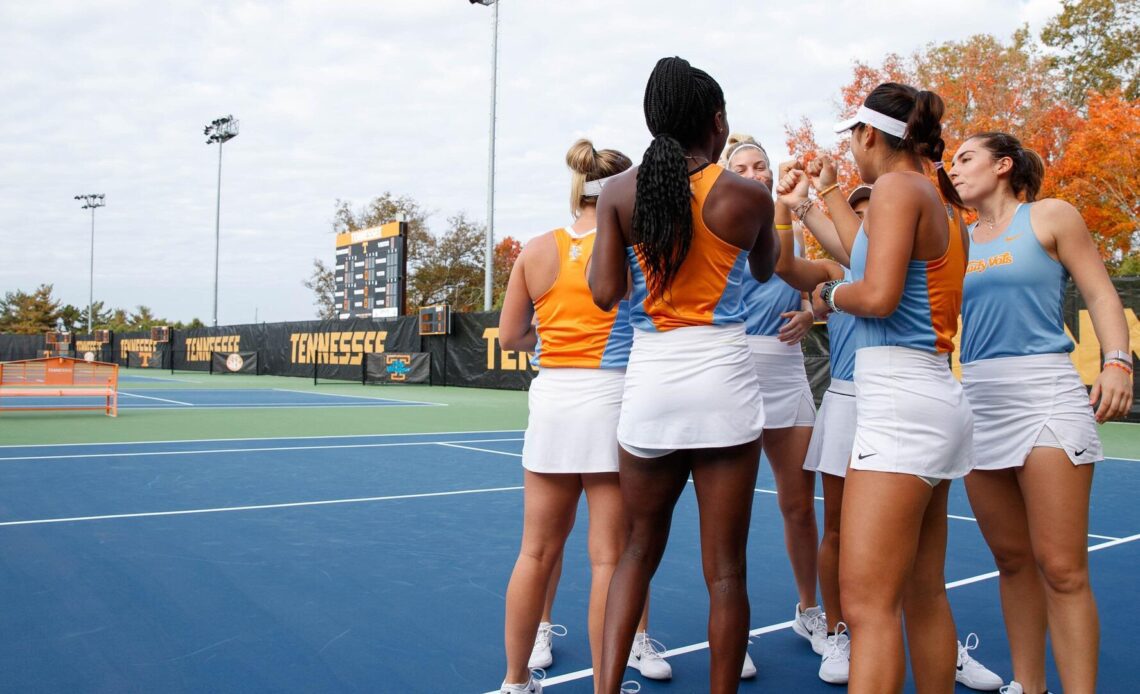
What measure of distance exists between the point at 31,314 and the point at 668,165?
77.2 m

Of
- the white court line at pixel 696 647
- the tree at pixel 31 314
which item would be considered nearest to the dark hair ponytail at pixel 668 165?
the white court line at pixel 696 647

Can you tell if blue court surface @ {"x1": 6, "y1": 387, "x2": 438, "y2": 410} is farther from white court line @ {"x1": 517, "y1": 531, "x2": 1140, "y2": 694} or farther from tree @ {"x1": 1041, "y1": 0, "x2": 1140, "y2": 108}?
tree @ {"x1": 1041, "y1": 0, "x2": 1140, "y2": 108}

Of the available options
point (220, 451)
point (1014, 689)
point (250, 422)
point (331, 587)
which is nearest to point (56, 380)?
point (250, 422)

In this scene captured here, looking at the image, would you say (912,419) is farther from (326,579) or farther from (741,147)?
(326,579)

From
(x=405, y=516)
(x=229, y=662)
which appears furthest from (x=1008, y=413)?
(x=405, y=516)

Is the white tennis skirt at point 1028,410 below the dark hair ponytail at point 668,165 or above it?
below

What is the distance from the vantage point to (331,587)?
388cm

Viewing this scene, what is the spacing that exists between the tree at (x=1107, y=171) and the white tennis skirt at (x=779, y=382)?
1918 centimetres

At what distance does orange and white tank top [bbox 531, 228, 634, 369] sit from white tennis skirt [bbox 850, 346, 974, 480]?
753 millimetres

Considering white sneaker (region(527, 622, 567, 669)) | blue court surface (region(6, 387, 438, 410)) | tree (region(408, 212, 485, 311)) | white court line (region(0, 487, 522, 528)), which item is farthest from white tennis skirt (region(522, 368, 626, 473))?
tree (region(408, 212, 485, 311))

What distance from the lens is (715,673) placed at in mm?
2164

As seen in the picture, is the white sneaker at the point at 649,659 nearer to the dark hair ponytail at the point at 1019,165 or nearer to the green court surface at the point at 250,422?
the dark hair ponytail at the point at 1019,165

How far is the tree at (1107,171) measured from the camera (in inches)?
744

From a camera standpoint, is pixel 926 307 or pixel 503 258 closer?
pixel 926 307
